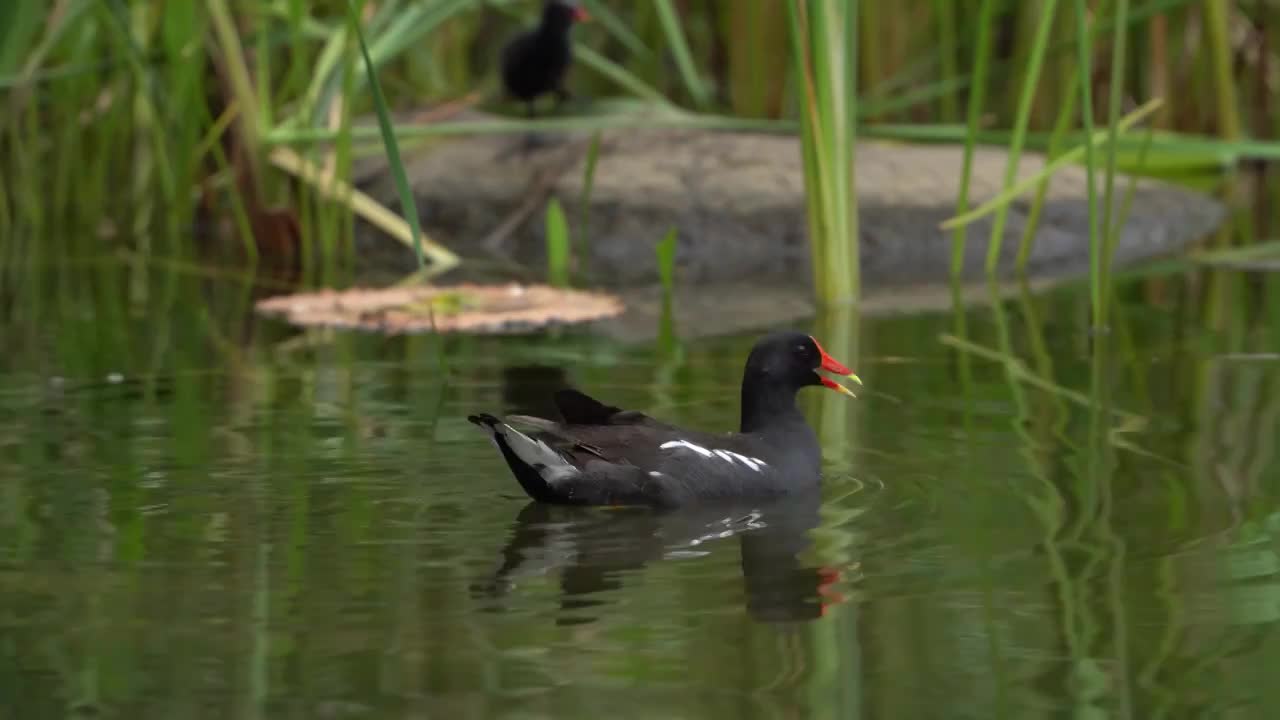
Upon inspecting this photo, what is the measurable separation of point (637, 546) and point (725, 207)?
16.8ft

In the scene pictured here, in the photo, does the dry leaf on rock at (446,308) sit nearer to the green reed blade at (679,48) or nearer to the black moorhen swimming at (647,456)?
the green reed blade at (679,48)

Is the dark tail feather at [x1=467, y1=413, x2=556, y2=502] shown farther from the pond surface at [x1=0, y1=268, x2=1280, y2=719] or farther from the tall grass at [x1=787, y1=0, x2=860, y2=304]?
the tall grass at [x1=787, y1=0, x2=860, y2=304]

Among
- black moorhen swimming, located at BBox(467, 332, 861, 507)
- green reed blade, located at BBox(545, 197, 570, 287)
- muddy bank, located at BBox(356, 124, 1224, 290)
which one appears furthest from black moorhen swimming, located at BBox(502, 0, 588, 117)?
black moorhen swimming, located at BBox(467, 332, 861, 507)

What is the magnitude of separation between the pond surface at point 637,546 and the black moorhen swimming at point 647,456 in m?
0.06

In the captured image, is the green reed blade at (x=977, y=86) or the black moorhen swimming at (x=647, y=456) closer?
the black moorhen swimming at (x=647, y=456)

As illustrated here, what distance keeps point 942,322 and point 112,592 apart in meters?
3.92

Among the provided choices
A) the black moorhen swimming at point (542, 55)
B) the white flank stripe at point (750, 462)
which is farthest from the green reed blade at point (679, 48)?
the white flank stripe at point (750, 462)

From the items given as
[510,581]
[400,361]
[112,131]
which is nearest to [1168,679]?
[510,581]

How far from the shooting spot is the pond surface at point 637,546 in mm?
2900

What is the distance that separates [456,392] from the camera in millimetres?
5629

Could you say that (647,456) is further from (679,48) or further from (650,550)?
(679,48)

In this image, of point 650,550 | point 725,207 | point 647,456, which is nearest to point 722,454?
point 647,456

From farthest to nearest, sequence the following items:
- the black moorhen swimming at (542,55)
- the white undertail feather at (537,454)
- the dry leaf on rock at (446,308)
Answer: the black moorhen swimming at (542,55) → the dry leaf on rock at (446,308) → the white undertail feather at (537,454)

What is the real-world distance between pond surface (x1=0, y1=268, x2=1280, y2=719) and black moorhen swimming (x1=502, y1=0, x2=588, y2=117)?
118 inches
